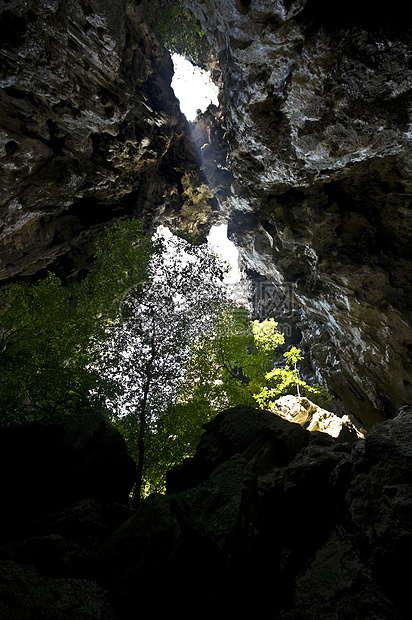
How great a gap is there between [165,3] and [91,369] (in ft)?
55.7

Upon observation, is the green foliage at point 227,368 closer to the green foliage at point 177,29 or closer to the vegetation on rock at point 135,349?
the vegetation on rock at point 135,349

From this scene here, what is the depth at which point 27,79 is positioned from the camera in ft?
30.0

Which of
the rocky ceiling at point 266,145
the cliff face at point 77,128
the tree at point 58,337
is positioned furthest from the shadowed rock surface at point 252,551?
the cliff face at point 77,128

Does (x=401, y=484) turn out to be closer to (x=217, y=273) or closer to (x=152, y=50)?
(x=217, y=273)

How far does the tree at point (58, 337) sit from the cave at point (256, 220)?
2875mm

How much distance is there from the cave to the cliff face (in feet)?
0.23

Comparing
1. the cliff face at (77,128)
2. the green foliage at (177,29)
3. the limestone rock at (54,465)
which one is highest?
the green foliage at (177,29)

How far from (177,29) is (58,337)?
52.1 ft

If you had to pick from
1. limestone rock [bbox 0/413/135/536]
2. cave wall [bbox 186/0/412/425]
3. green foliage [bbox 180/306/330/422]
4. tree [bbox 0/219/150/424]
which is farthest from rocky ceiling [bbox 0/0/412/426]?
limestone rock [bbox 0/413/135/536]

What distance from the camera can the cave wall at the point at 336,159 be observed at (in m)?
6.68

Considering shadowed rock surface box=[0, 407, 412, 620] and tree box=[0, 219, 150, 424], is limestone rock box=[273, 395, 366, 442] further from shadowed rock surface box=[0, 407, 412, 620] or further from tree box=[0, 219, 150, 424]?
tree box=[0, 219, 150, 424]

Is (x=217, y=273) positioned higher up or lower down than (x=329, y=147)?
higher up

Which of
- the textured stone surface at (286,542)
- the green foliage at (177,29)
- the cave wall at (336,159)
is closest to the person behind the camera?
the textured stone surface at (286,542)

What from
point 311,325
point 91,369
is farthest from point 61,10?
point 311,325
